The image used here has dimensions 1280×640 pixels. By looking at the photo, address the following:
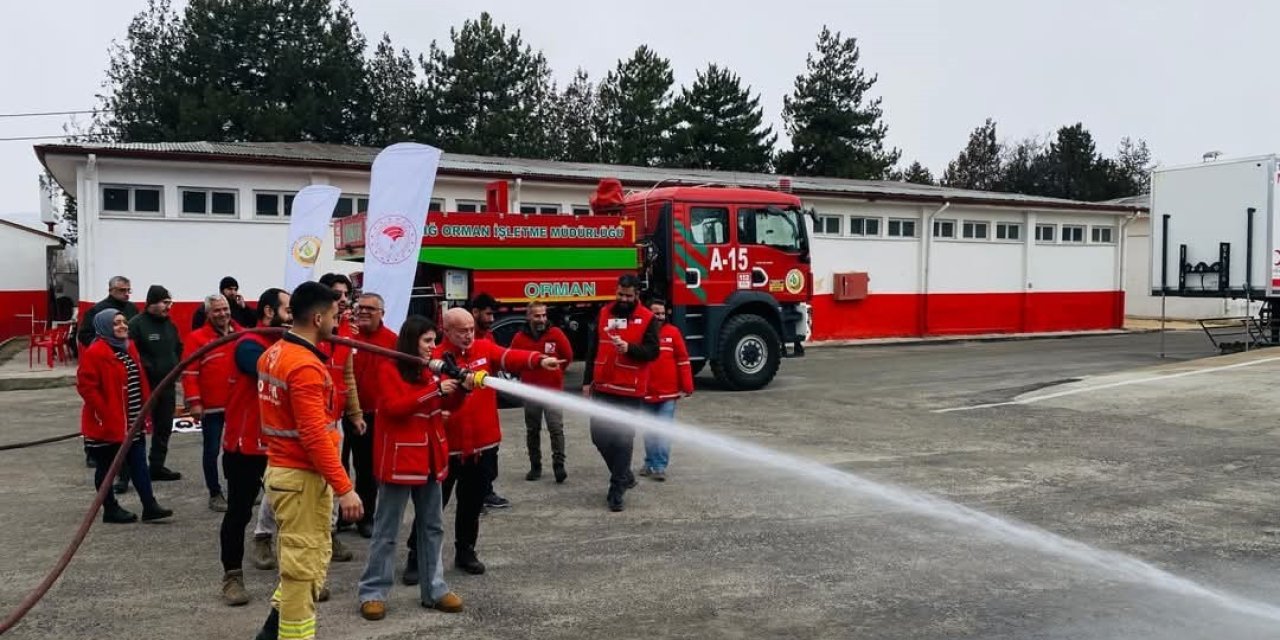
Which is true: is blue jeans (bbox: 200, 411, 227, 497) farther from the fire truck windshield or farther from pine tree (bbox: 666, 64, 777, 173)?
pine tree (bbox: 666, 64, 777, 173)

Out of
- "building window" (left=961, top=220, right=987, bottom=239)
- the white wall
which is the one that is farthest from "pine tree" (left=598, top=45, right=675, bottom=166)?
the white wall

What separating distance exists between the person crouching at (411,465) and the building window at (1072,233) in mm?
28561

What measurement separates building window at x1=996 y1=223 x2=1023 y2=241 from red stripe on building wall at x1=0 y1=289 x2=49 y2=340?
27.1m

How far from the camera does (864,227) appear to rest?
1022 inches

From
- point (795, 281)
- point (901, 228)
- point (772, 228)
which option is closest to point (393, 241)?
point (772, 228)

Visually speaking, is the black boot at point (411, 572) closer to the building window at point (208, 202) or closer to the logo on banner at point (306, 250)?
the logo on banner at point (306, 250)

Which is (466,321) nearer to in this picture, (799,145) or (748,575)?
(748,575)

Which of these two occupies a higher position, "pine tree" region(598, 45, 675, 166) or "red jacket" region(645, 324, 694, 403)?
"pine tree" region(598, 45, 675, 166)

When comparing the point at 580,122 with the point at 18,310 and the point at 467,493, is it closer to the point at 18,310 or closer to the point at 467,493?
the point at 18,310

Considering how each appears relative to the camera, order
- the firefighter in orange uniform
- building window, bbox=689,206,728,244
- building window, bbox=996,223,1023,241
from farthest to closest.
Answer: building window, bbox=996,223,1023,241 < building window, bbox=689,206,728,244 < the firefighter in orange uniform

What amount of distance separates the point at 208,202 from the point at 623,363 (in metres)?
14.0

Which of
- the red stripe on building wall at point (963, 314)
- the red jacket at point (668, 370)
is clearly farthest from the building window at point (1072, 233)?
the red jacket at point (668, 370)

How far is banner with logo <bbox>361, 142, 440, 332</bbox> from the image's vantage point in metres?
8.03

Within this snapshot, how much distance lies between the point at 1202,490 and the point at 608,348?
503 cm
